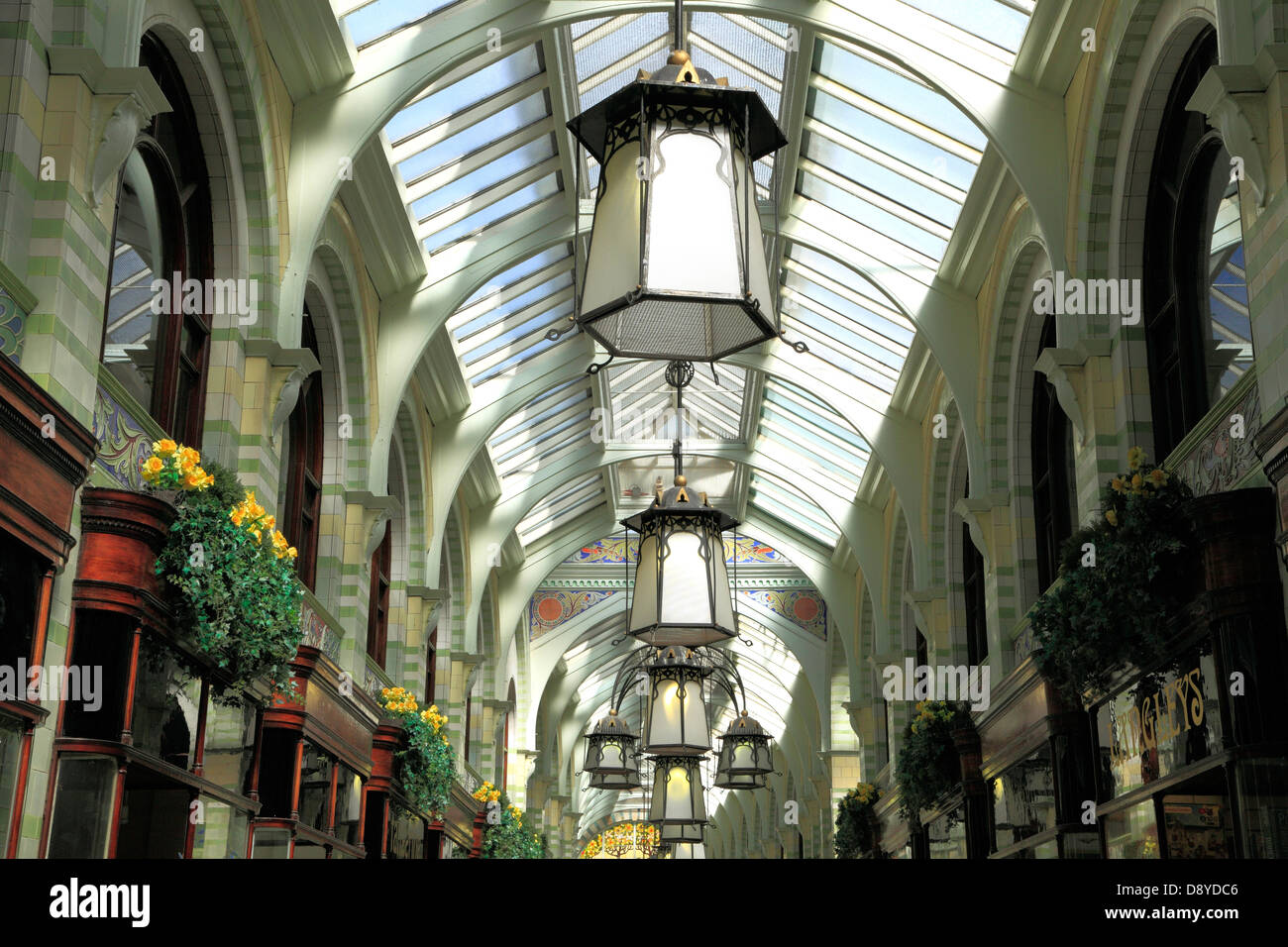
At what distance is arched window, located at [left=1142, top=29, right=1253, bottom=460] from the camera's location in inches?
378

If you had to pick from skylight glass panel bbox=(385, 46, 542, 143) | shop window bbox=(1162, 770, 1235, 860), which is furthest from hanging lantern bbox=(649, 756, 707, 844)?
shop window bbox=(1162, 770, 1235, 860)

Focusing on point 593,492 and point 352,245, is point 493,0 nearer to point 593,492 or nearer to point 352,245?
point 352,245

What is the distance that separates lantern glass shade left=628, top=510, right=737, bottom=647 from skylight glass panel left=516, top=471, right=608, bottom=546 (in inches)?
672

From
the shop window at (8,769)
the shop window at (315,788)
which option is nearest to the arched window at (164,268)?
the shop window at (8,769)

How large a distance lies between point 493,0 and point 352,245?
10.8ft

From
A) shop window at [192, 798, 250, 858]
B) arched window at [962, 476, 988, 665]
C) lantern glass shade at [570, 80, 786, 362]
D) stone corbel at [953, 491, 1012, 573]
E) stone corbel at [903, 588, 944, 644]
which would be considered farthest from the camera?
stone corbel at [903, 588, 944, 644]

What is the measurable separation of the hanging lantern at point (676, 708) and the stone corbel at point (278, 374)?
15.8 ft

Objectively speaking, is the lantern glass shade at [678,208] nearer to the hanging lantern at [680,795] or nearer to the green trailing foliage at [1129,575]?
the green trailing foliage at [1129,575]

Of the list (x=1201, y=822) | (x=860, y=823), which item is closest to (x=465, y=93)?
(x=1201, y=822)

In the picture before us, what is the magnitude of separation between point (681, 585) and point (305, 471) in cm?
611

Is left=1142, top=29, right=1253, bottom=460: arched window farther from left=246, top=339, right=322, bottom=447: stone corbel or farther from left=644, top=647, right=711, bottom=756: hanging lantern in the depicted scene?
left=246, top=339, right=322, bottom=447: stone corbel

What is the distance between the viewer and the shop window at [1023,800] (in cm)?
1253

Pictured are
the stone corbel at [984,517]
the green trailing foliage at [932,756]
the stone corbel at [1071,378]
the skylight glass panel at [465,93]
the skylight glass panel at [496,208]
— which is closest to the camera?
the stone corbel at [1071,378]

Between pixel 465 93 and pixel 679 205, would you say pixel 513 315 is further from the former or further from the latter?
pixel 679 205
